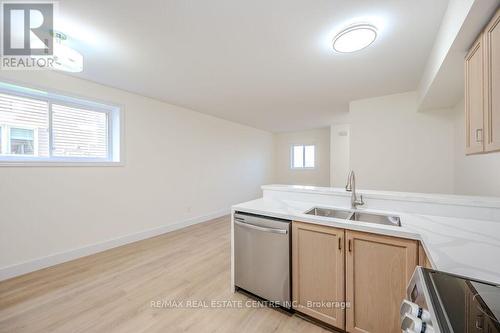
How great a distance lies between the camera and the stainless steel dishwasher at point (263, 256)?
170 centimetres

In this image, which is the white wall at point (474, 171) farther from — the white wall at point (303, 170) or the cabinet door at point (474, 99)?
the white wall at point (303, 170)

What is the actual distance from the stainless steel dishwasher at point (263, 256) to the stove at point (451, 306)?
962 millimetres

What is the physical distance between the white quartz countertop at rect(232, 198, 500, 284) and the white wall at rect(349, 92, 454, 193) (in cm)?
212

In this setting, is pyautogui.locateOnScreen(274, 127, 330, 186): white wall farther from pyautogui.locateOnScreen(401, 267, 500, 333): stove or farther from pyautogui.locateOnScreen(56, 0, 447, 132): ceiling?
pyautogui.locateOnScreen(401, 267, 500, 333): stove

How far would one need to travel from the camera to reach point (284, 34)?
180 centimetres

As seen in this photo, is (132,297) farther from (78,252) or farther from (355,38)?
(355,38)

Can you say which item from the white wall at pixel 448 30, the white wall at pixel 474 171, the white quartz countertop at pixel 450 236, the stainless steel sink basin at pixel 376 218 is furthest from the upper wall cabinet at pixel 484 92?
the white wall at pixel 474 171

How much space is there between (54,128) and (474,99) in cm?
427

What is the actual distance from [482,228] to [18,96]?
458 cm

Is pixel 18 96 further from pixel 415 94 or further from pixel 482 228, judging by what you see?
pixel 415 94

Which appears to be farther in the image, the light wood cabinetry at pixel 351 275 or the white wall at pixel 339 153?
the white wall at pixel 339 153

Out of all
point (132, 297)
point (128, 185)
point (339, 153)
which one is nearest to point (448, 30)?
point (132, 297)

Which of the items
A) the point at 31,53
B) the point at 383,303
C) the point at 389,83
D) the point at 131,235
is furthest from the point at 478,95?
the point at 131,235

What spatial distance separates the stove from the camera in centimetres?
61
